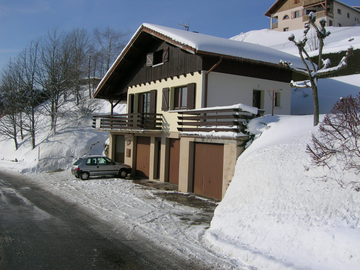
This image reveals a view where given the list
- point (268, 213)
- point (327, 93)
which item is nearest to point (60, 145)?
point (327, 93)

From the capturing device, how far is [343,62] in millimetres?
9477

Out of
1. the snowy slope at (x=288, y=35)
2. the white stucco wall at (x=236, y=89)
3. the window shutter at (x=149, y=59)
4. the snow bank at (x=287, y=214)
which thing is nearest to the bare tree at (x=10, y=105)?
the window shutter at (x=149, y=59)

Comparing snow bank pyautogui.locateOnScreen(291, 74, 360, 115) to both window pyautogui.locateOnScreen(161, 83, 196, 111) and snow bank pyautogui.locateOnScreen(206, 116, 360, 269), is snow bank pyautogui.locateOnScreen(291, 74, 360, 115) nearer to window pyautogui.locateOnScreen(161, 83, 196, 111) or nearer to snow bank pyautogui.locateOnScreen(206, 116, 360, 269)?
window pyautogui.locateOnScreen(161, 83, 196, 111)

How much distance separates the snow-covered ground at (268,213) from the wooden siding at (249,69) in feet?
13.3

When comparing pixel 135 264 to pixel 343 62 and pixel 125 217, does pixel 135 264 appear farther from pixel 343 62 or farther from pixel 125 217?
pixel 343 62

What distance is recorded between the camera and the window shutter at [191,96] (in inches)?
583

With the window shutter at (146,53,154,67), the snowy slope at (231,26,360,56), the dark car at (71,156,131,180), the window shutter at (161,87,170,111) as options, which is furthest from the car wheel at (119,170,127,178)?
the snowy slope at (231,26,360,56)

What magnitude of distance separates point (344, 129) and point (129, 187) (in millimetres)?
10460

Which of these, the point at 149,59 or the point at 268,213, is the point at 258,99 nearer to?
the point at 149,59

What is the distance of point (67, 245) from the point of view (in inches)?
267

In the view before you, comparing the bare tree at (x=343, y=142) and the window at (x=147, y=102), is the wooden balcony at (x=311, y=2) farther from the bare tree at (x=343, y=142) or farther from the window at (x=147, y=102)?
the bare tree at (x=343, y=142)

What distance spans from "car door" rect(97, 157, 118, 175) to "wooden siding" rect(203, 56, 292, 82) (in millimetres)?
8368

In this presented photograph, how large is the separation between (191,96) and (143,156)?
6.27m

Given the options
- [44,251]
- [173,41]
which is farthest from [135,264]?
[173,41]
